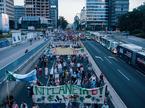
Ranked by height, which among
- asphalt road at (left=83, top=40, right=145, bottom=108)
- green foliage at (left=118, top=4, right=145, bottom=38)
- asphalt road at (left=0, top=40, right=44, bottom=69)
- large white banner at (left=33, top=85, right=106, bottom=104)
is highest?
green foliage at (left=118, top=4, right=145, bottom=38)

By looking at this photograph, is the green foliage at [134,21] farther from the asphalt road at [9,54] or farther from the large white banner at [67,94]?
the large white banner at [67,94]

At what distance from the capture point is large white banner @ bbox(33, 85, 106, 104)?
19.2 meters

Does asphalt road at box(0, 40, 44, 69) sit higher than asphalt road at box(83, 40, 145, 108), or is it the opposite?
asphalt road at box(0, 40, 44, 69)

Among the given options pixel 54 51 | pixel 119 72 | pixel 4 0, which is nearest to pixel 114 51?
pixel 54 51

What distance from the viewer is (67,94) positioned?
762 inches

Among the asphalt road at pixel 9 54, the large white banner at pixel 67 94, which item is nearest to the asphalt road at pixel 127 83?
the large white banner at pixel 67 94

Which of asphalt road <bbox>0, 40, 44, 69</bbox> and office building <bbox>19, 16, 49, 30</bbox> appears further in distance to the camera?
office building <bbox>19, 16, 49, 30</bbox>

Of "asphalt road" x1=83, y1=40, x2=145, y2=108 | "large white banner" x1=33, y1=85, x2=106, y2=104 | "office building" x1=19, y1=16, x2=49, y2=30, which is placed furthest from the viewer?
"office building" x1=19, y1=16, x2=49, y2=30

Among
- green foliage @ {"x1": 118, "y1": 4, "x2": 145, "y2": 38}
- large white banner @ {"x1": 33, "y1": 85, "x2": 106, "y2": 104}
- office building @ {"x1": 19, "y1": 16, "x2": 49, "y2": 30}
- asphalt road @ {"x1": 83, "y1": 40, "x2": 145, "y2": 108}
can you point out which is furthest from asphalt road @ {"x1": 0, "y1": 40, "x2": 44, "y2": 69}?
office building @ {"x1": 19, "y1": 16, "x2": 49, "y2": 30}

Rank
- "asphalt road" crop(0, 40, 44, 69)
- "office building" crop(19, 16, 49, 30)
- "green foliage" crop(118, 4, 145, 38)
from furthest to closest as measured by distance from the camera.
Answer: "office building" crop(19, 16, 49, 30) → "green foliage" crop(118, 4, 145, 38) → "asphalt road" crop(0, 40, 44, 69)

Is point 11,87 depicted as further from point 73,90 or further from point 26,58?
point 26,58

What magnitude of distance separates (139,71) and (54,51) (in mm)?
14030

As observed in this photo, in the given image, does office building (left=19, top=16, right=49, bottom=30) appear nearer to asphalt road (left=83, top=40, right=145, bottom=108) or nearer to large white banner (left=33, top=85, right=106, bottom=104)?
asphalt road (left=83, top=40, right=145, bottom=108)

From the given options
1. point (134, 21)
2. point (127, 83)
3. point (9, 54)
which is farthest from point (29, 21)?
point (127, 83)
